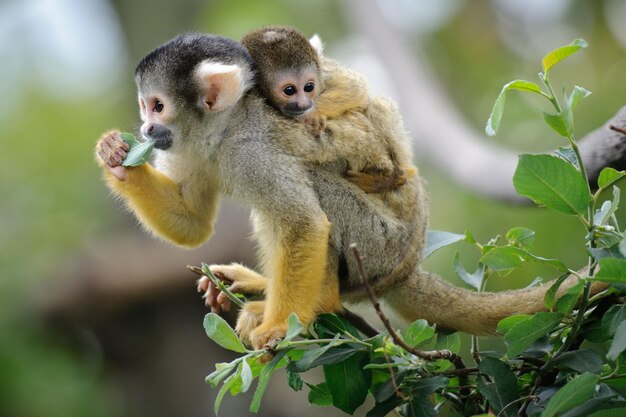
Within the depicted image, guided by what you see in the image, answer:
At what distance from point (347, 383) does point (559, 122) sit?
716 millimetres

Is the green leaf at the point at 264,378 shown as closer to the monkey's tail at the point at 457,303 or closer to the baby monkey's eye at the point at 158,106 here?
the monkey's tail at the point at 457,303

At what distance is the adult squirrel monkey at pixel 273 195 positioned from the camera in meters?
2.54

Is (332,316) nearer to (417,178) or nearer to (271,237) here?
(271,237)

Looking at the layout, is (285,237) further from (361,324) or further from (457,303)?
(457,303)

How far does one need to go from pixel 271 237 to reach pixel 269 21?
7622 mm

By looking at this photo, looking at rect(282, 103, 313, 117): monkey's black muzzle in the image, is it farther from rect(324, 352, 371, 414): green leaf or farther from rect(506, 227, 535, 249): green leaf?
rect(324, 352, 371, 414): green leaf

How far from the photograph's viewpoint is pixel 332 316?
6.63 feet

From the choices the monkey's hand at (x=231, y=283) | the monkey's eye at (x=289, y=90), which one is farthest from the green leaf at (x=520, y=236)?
the monkey's eye at (x=289, y=90)

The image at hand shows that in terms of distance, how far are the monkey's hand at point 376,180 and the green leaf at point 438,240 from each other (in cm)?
43

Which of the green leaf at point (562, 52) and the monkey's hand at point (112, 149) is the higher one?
the green leaf at point (562, 52)

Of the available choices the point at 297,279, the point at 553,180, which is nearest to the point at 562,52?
the point at 553,180

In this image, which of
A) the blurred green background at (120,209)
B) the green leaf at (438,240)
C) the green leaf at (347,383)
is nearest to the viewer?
the green leaf at (347,383)

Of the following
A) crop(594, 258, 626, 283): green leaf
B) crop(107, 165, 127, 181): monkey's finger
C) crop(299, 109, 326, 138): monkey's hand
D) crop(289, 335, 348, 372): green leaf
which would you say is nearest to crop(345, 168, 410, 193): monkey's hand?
crop(299, 109, 326, 138): monkey's hand

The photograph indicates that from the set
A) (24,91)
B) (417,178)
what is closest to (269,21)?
(24,91)
